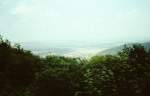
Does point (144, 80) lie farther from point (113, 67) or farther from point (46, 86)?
point (46, 86)

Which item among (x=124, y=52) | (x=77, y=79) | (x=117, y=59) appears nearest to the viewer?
(x=77, y=79)

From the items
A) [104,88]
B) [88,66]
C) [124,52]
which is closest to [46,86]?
[104,88]

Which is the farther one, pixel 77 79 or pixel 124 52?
pixel 124 52

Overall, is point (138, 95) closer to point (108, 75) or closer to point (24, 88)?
point (108, 75)

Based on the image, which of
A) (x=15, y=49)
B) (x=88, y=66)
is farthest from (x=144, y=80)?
(x=15, y=49)

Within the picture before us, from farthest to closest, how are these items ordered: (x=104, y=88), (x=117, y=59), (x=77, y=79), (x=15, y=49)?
1. (x=15, y=49)
2. (x=117, y=59)
3. (x=77, y=79)
4. (x=104, y=88)

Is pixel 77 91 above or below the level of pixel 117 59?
below
